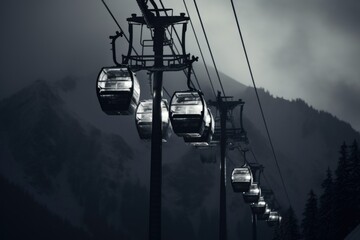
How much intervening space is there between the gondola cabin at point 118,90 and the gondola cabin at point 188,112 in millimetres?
1172

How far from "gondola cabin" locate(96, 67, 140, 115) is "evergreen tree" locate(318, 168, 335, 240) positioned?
36901 millimetres

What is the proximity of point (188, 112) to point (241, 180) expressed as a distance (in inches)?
586

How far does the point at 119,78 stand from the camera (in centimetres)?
1207

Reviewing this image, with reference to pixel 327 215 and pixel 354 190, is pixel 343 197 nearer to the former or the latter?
pixel 354 190

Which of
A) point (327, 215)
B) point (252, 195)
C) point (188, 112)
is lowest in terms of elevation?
point (327, 215)

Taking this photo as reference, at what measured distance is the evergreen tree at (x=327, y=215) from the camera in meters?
46.9

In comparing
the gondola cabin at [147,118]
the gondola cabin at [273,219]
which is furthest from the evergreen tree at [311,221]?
the gondola cabin at [147,118]

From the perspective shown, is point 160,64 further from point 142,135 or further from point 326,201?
point 326,201

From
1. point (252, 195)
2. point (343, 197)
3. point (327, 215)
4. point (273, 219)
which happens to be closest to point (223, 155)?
point (252, 195)

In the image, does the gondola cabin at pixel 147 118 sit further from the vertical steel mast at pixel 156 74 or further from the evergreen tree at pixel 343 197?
the evergreen tree at pixel 343 197

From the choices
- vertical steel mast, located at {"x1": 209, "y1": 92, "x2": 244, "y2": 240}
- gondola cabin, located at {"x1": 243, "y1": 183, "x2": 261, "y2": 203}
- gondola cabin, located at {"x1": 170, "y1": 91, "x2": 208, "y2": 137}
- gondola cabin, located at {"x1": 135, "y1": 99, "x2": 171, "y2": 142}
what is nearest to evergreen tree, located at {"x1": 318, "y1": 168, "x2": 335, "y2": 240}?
gondola cabin, located at {"x1": 243, "y1": 183, "x2": 261, "y2": 203}

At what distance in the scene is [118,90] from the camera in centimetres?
1210

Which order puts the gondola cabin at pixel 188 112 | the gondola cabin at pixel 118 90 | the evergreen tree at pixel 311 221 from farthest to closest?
the evergreen tree at pixel 311 221 → the gondola cabin at pixel 188 112 → the gondola cabin at pixel 118 90

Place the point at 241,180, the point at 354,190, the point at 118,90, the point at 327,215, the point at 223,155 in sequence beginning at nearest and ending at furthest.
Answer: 1. the point at 118,90
2. the point at 223,155
3. the point at 241,180
4. the point at 354,190
5. the point at 327,215
